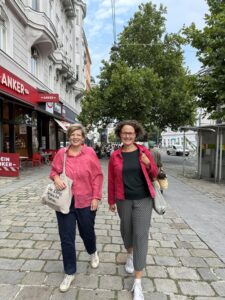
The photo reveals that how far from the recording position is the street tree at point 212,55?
36.2 ft

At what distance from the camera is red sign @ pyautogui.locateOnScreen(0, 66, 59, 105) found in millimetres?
11130

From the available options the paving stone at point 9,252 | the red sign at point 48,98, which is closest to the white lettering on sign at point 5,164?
the red sign at point 48,98

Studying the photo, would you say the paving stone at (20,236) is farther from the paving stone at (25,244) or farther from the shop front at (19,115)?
the shop front at (19,115)

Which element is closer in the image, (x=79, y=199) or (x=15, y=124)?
(x=79, y=199)

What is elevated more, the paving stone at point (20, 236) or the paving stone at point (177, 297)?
the paving stone at point (20, 236)

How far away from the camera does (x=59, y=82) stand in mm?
25656

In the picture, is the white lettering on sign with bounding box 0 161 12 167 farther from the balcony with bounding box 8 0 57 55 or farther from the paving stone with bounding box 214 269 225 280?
the paving stone with bounding box 214 269 225 280

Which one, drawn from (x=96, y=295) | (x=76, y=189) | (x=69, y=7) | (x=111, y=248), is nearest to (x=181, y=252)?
(x=111, y=248)

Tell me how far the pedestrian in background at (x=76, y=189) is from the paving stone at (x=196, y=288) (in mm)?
1233

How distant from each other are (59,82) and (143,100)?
7874 mm

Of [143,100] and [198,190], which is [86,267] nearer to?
[198,190]

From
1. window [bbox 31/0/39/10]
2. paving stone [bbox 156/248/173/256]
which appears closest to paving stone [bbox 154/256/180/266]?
paving stone [bbox 156/248/173/256]

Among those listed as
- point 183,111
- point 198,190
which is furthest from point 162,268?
point 183,111

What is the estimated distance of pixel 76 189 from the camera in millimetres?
3314
